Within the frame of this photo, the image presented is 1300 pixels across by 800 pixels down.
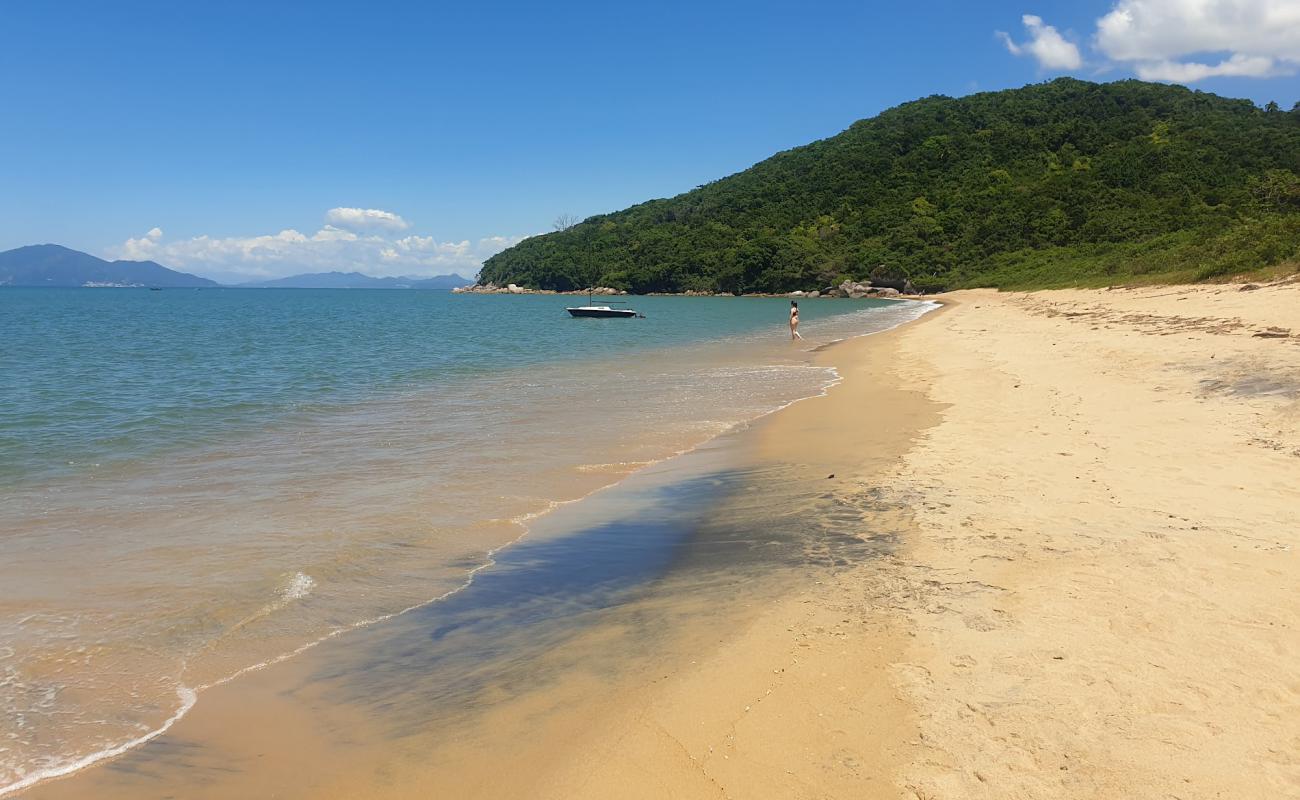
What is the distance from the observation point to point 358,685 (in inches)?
192

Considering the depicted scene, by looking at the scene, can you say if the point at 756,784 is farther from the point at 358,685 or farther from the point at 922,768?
the point at 358,685

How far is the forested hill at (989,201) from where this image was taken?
76.9 meters

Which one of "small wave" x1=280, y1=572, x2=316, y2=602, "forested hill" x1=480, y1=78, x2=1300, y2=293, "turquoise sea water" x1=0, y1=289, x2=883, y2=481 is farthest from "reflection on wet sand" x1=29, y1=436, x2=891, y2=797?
"forested hill" x1=480, y1=78, x2=1300, y2=293

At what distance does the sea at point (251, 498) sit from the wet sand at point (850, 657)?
581 mm

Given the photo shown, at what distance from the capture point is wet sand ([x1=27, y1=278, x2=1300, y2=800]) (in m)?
3.57

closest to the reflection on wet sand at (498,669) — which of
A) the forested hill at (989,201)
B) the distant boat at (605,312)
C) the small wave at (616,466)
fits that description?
the small wave at (616,466)

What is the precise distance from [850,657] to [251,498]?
8060 millimetres

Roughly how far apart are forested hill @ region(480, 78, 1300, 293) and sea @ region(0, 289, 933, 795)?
35.4 metres

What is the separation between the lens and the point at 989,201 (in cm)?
10606

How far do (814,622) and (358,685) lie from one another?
3.03m

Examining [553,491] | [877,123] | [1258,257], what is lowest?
[553,491]

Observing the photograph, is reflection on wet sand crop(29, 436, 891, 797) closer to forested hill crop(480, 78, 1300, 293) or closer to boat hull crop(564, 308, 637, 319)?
forested hill crop(480, 78, 1300, 293)

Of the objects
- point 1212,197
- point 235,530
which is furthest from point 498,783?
point 1212,197

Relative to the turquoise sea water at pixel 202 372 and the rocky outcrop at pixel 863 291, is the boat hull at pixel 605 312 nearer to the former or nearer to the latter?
the turquoise sea water at pixel 202 372
